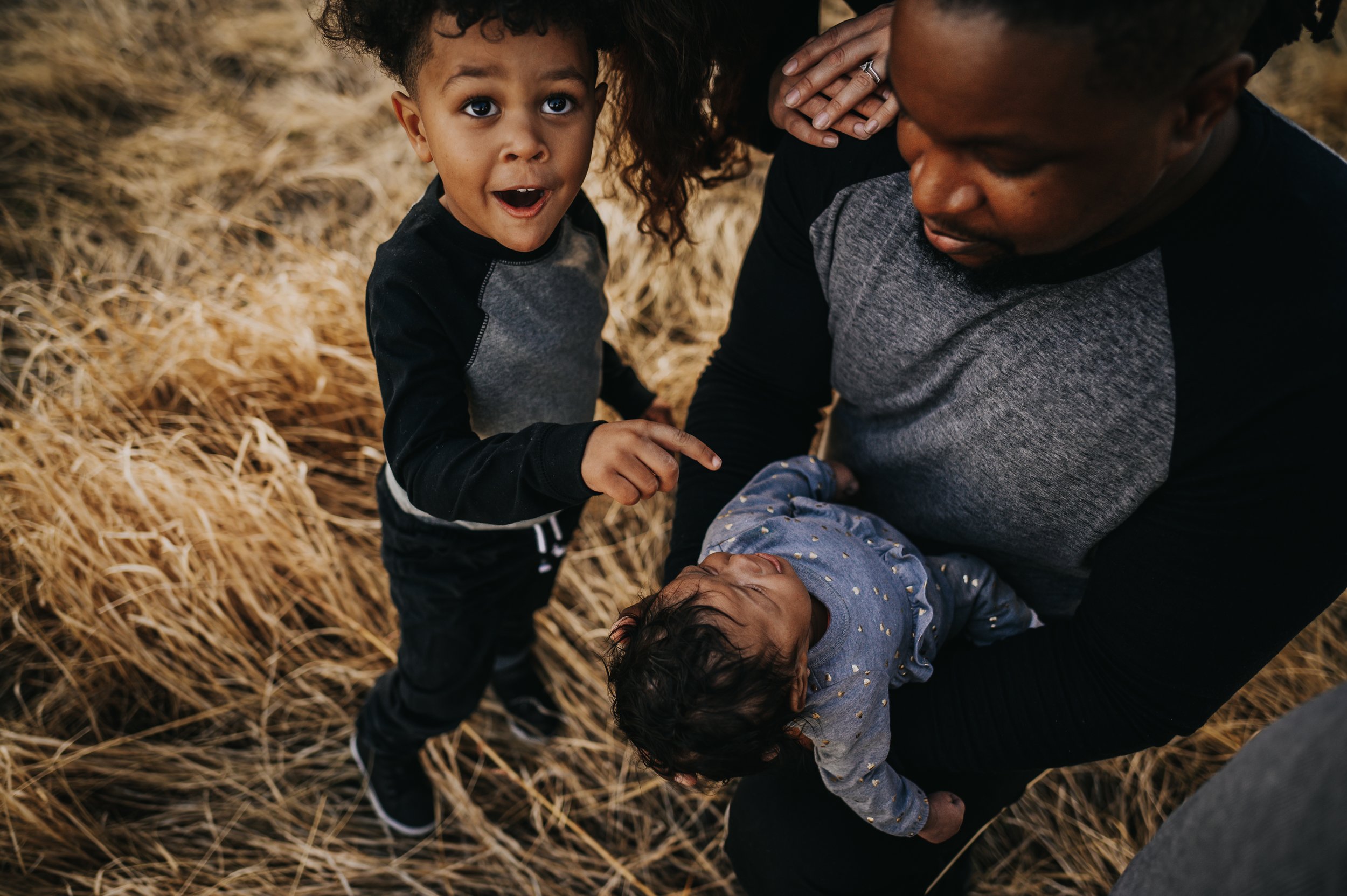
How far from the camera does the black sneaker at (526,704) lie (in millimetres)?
2186

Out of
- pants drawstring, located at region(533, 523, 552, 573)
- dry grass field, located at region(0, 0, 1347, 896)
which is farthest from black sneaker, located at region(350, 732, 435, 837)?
pants drawstring, located at region(533, 523, 552, 573)

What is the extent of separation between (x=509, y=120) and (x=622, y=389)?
704 mm

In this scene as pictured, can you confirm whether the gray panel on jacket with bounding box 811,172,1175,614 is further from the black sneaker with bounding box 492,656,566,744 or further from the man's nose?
the black sneaker with bounding box 492,656,566,744

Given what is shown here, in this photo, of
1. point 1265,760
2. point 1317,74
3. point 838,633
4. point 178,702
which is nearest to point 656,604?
point 838,633

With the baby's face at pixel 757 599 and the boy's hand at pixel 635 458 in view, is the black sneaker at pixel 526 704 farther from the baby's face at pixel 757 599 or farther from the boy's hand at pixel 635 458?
the boy's hand at pixel 635 458

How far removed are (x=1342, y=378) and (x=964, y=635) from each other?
70 centimetres

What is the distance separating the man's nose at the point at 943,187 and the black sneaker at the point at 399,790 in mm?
1608

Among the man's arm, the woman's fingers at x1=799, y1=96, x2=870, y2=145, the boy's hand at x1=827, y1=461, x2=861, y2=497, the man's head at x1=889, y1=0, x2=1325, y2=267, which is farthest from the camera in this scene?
the boy's hand at x1=827, y1=461, x2=861, y2=497

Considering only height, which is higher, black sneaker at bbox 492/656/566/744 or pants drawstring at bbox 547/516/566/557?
pants drawstring at bbox 547/516/566/557

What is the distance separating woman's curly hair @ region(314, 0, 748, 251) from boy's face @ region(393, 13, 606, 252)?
3 cm

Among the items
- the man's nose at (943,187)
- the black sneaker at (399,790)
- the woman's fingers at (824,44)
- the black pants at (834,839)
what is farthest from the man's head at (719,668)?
the black sneaker at (399,790)

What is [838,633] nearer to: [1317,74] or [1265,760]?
[1265,760]

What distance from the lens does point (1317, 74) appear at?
12.8ft

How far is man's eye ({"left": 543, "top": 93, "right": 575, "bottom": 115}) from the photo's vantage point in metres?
1.26
